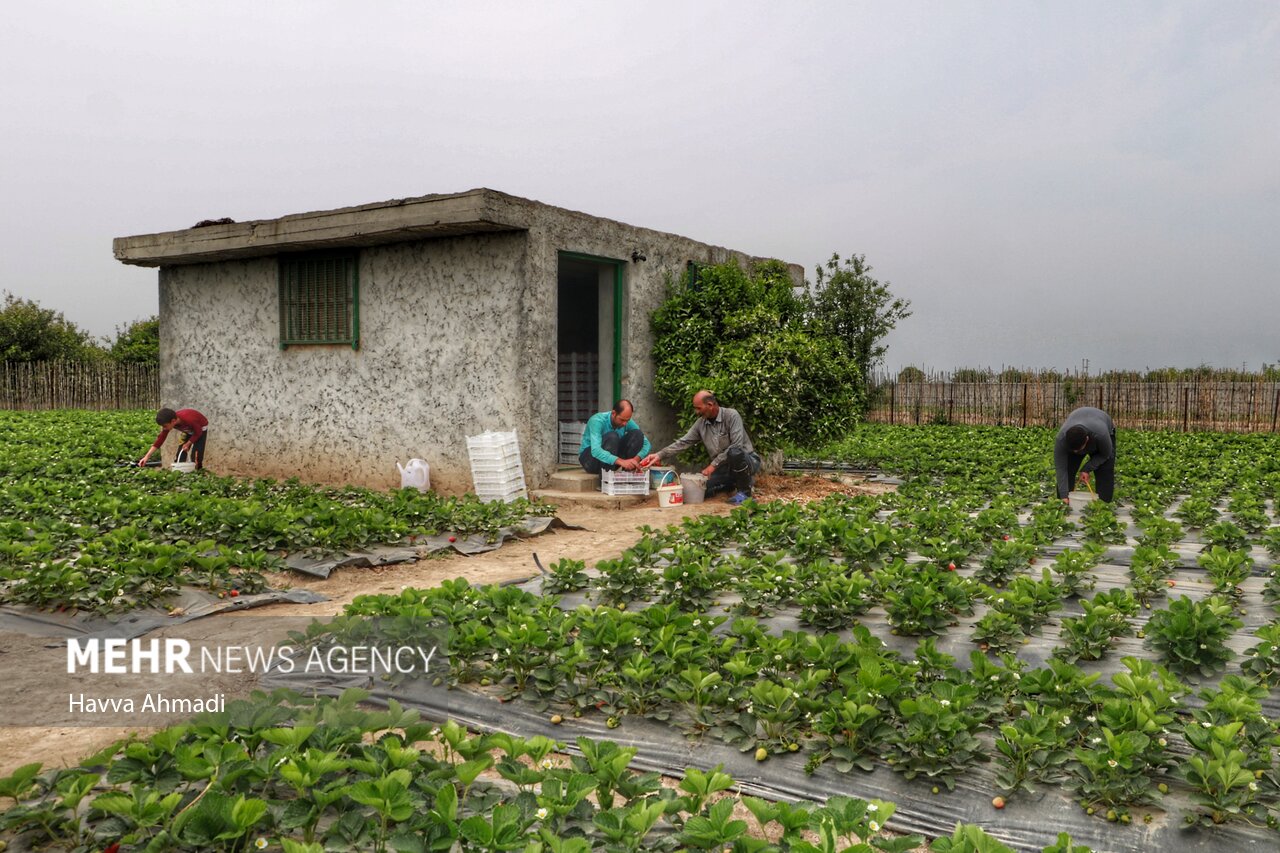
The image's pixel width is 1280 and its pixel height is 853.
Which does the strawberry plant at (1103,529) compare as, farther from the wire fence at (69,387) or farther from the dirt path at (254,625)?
the wire fence at (69,387)

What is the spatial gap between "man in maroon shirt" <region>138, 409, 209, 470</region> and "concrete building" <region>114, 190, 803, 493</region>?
0.45m

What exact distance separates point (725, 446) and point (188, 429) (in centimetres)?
659

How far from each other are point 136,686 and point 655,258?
7.88 metres

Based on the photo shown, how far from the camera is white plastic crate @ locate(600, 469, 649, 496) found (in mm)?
9117

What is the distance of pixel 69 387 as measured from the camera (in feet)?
78.7

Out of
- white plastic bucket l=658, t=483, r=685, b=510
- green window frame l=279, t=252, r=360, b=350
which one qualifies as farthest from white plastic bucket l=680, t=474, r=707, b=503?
green window frame l=279, t=252, r=360, b=350

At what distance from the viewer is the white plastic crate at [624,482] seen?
9117mm

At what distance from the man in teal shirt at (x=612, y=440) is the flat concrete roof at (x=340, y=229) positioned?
6.90 feet

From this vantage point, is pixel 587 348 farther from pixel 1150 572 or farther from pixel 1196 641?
pixel 1196 641

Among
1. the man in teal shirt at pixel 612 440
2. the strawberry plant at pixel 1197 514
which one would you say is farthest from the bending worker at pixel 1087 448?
the man in teal shirt at pixel 612 440

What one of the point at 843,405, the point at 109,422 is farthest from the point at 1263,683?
the point at 109,422

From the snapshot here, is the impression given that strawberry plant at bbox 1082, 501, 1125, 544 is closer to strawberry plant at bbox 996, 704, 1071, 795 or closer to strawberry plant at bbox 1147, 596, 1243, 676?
strawberry plant at bbox 1147, 596, 1243, 676

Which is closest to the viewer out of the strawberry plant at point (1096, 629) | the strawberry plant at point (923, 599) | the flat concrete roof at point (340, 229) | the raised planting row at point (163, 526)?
the strawberry plant at point (1096, 629)

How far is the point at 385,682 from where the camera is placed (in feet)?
12.6
